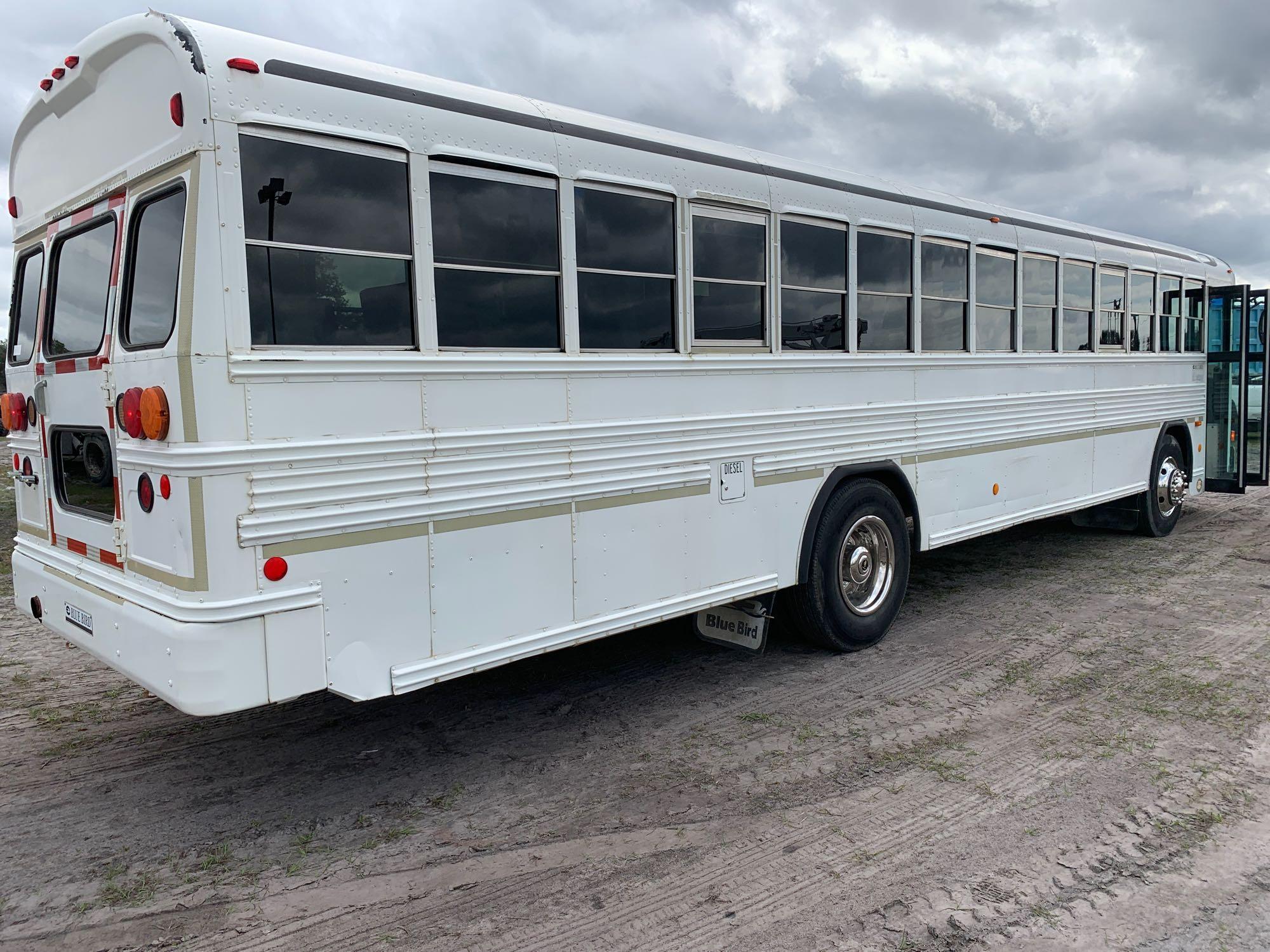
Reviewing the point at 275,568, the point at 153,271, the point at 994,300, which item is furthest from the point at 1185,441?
the point at 153,271

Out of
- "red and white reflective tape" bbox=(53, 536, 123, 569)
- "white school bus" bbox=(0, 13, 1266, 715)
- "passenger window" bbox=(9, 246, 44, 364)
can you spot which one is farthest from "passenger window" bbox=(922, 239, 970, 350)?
"passenger window" bbox=(9, 246, 44, 364)

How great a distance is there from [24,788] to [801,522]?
409 cm

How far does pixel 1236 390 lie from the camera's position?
10234mm

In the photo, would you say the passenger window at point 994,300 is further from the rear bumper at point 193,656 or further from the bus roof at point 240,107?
the rear bumper at point 193,656

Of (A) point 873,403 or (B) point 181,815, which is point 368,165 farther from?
(A) point 873,403

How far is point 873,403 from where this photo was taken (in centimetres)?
589

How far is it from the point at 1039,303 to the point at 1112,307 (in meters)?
1.47

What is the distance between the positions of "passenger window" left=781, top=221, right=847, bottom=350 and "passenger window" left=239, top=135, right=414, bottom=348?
242 cm

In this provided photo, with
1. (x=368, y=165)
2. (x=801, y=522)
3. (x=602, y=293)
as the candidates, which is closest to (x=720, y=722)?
(x=801, y=522)

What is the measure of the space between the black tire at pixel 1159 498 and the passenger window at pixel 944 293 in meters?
3.99

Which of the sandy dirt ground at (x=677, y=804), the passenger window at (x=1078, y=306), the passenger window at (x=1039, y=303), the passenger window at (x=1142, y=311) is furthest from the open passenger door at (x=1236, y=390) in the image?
the sandy dirt ground at (x=677, y=804)

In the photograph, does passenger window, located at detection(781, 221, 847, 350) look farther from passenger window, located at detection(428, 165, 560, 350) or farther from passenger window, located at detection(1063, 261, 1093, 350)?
passenger window, located at detection(1063, 261, 1093, 350)

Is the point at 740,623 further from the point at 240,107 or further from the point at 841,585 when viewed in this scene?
the point at 240,107

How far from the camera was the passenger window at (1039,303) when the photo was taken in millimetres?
7234
